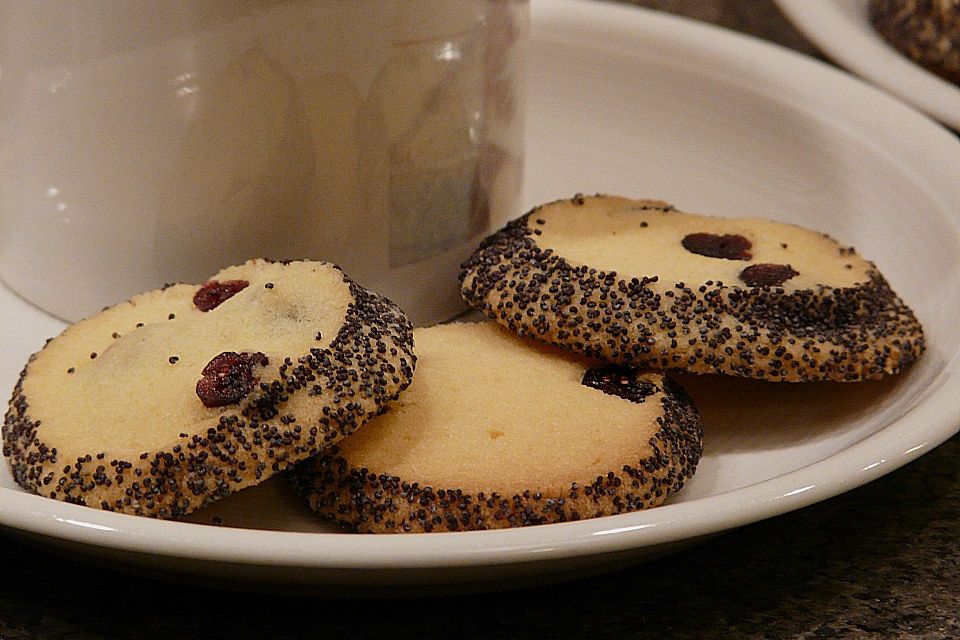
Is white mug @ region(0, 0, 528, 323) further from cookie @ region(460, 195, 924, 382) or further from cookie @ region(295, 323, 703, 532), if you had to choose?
cookie @ region(295, 323, 703, 532)

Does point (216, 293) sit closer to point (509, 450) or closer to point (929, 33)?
point (509, 450)

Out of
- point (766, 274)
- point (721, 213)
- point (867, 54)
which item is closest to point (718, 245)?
point (766, 274)

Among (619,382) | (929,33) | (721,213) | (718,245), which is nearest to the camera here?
(619,382)

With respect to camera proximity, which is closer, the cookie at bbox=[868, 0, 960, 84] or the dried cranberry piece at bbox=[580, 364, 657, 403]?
the dried cranberry piece at bbox=[580, 364, 657, 403]

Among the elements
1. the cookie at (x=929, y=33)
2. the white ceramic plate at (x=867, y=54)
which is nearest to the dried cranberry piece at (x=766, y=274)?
the white ceramic plate at (x=867, y=54)

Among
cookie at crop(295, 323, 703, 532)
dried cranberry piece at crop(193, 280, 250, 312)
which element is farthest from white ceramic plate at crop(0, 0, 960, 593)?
dried cranberry piece at crop(193, 280, 250, 312)

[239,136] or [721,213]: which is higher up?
[239,136]

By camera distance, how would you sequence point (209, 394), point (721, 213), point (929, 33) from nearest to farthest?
point (209, 394) → point (721, 213) → point (929, 33)
